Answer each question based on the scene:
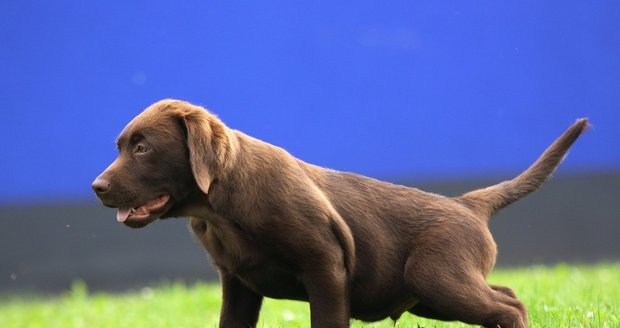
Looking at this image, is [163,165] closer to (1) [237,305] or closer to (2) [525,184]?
(1) [237,305]

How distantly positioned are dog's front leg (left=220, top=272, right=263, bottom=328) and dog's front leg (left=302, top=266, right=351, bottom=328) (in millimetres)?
445

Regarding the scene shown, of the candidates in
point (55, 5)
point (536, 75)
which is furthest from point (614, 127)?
point (55, 5)

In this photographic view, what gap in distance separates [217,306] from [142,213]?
3.54 metres

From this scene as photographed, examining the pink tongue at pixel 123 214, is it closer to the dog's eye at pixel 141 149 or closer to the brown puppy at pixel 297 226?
the brown puppy at pixel 297 226

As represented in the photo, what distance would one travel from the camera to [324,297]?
13.4ft

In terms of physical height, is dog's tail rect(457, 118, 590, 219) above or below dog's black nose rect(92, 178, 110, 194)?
above

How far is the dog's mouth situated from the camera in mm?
4012

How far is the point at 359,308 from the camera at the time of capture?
4430 mm

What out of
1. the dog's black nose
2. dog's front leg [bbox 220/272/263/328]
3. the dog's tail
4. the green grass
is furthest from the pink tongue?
the dog's tail

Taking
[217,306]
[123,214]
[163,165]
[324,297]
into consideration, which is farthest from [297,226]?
[217,306]

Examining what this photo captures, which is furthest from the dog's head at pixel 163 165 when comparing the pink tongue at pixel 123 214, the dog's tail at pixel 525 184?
the dog's tail at pixel 525 184

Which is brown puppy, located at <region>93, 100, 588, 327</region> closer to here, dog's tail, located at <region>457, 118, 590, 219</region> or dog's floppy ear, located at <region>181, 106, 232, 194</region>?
dog's floppy ear, located at <region>181, 106, 232, 194</region>

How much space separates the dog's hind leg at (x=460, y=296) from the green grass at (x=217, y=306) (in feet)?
0.97

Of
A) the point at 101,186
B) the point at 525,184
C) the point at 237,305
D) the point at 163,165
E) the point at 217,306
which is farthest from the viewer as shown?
the point at 217,306
